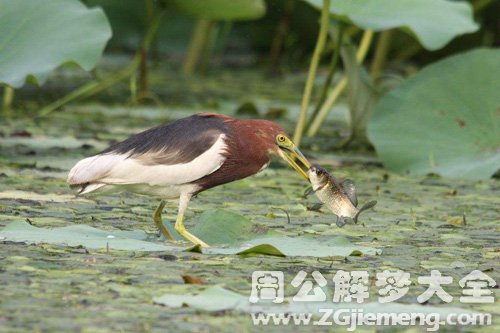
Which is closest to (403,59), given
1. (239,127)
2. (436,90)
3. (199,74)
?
(199,74)

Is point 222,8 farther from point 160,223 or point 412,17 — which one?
point 160,223

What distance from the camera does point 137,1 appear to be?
11.3 meters

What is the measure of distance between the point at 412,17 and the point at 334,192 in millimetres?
2384

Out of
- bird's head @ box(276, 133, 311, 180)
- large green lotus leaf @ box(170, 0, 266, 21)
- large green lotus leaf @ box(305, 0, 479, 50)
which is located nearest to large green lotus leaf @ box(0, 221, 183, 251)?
bird's head @ box(276, 133, 311, 180)

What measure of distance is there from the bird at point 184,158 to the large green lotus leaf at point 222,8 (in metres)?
3.84

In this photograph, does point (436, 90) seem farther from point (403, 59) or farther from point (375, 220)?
point (403, 59)

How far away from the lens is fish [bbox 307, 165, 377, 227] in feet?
13.1

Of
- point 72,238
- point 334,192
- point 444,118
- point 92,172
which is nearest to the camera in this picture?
point 72,238

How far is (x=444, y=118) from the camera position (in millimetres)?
6324

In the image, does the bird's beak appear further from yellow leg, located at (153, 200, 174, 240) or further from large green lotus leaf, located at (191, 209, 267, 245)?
yellow leg, located at (153, 200, 174, 240)

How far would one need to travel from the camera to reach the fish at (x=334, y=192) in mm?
3986

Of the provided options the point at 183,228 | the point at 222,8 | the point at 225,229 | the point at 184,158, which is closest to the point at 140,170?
the point at 184,158

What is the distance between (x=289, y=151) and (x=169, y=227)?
517mm

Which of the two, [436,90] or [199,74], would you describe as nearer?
[436,90]
